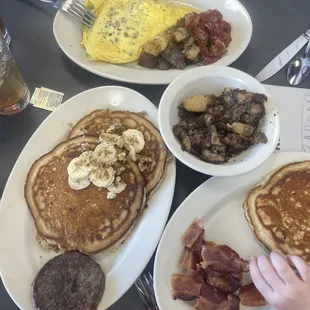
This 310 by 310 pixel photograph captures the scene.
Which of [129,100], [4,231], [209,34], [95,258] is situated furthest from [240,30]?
[4,231]

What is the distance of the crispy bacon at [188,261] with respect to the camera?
1333 millimetres

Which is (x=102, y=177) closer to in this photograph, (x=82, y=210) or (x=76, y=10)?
(x=82, y=210)

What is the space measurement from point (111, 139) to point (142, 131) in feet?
0.41

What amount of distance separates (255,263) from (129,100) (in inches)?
28.2

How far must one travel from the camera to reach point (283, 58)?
174 cm

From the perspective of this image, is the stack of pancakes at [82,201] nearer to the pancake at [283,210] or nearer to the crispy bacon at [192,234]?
the crispy bacon at [192,234]

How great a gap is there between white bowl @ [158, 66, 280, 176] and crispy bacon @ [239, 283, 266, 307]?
0.36 m

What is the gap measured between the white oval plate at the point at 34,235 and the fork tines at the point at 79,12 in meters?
0.39

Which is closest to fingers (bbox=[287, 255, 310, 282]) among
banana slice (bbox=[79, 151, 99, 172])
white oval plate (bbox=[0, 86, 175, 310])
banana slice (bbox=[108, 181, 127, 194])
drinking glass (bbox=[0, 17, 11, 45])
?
white oval plate (bbox=[0, 86, 175, 310])

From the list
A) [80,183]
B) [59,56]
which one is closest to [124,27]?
[59,56]

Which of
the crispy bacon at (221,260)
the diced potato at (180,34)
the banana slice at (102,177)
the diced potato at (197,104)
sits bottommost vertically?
the crispy bacon at (221,260)

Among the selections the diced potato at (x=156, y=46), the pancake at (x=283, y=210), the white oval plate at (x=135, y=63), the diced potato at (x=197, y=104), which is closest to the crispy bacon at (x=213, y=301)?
the pancake at (x=283, y=210)

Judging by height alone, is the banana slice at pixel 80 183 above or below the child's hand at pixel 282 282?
below

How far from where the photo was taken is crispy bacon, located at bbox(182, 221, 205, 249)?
1.35m
